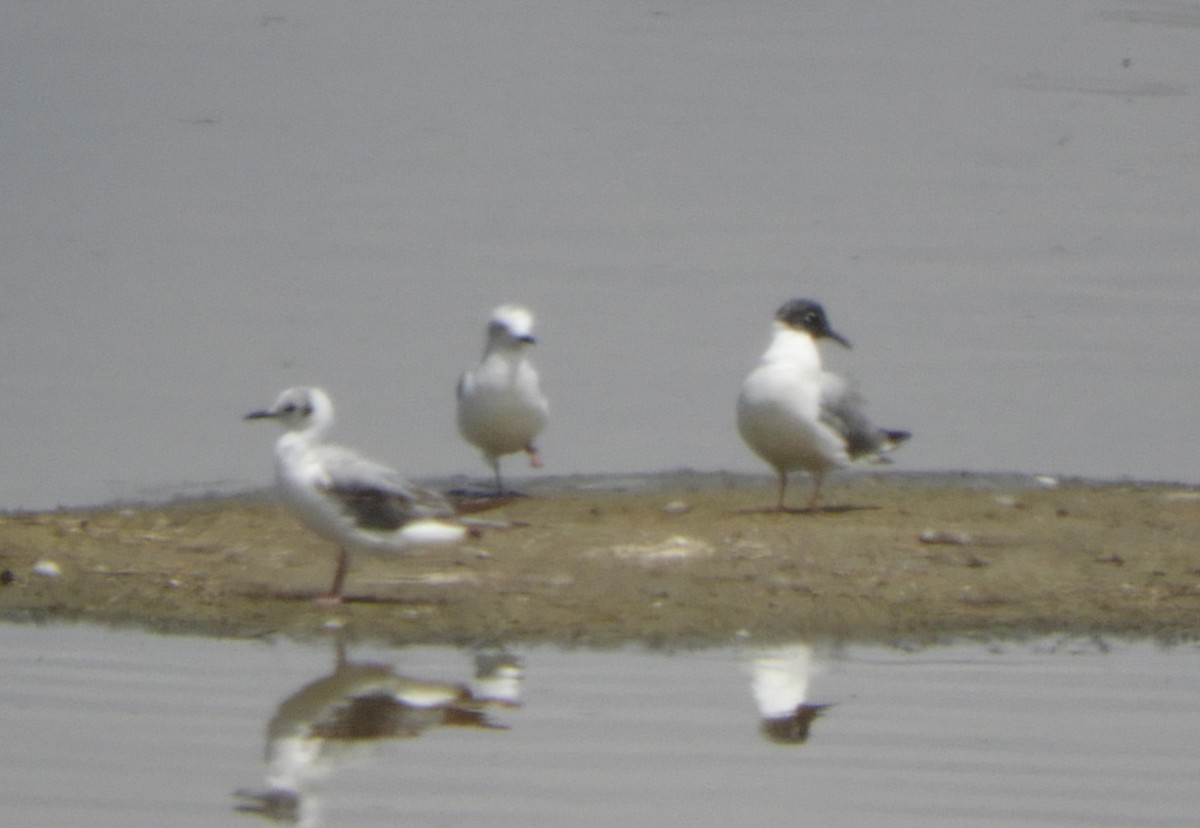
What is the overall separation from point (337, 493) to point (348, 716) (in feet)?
5.46

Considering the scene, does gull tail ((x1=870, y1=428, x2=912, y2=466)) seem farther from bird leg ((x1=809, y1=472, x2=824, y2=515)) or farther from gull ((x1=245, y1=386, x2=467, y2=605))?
gull ((x1=245, y1=386, x2=467, y2=605))

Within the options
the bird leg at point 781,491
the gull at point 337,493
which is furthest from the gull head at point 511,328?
the gull at point 337,493

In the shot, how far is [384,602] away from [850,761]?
2662 mm

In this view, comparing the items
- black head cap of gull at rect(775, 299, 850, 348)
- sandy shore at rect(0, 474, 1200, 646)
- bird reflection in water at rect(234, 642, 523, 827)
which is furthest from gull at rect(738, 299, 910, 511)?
bird reflection in water at rect(234, 642, 523, 827)

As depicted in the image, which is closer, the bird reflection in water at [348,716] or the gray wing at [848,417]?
the bird reflection in water at [348,716]

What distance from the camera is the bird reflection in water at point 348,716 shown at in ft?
25.4

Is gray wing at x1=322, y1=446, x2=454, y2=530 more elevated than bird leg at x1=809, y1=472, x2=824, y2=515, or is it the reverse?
bird leg at x1=809, y1=472, x2=824, y2=515

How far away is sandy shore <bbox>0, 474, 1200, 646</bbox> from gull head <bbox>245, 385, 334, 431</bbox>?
0.60 meters

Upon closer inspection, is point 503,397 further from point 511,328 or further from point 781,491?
point 781,491

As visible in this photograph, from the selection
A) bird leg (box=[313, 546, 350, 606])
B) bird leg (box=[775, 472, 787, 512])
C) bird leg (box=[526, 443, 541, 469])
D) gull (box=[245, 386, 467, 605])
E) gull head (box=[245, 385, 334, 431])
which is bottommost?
bird leg (box=[313, 546, 350, 606])

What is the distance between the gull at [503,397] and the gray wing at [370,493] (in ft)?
8.85

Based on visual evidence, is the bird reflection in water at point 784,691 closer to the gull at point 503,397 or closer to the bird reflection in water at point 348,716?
the bird reflection in water at point 348,716

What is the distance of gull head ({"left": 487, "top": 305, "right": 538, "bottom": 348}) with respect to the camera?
13.2 m

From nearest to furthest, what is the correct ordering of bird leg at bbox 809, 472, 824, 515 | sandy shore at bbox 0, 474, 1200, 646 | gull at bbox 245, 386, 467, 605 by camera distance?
1. sandy shore at bbox 0, 474, 1200, 646
2. gull at bbox 245, 386, 467, 605
3. bird leg at bbox 809, 472, 824, 515
